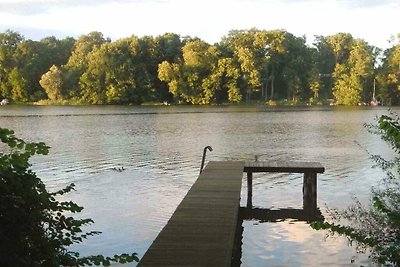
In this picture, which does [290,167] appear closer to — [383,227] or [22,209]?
[383,227]

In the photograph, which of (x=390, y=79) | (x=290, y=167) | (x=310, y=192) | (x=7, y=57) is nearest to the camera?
(x=290, y=167)

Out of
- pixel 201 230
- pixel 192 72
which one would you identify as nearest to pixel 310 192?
pixel 201 230

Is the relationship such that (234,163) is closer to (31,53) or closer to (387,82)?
(387,82)

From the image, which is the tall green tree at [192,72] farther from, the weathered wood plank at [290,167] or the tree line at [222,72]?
the weathered wood plank at [290,167]

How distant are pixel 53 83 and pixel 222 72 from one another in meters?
30.0

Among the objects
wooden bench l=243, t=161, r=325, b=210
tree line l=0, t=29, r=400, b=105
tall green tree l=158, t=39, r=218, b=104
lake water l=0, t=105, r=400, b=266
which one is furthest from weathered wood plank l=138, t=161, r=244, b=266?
tree line l=0, t=29, r=400, b=105

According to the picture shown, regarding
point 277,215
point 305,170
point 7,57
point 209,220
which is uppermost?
point 7,57

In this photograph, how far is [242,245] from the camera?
11297 mm

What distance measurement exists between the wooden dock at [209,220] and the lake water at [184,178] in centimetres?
111

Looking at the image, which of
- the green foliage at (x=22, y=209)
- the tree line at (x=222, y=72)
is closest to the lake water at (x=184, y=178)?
the green foliage at (x=22, y=209)

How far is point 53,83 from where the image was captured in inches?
3861

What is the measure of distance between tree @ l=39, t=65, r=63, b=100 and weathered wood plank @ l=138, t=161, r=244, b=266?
89.4 m

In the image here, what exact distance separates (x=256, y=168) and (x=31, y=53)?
10311 centimetres

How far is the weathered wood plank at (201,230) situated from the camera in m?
6.62
